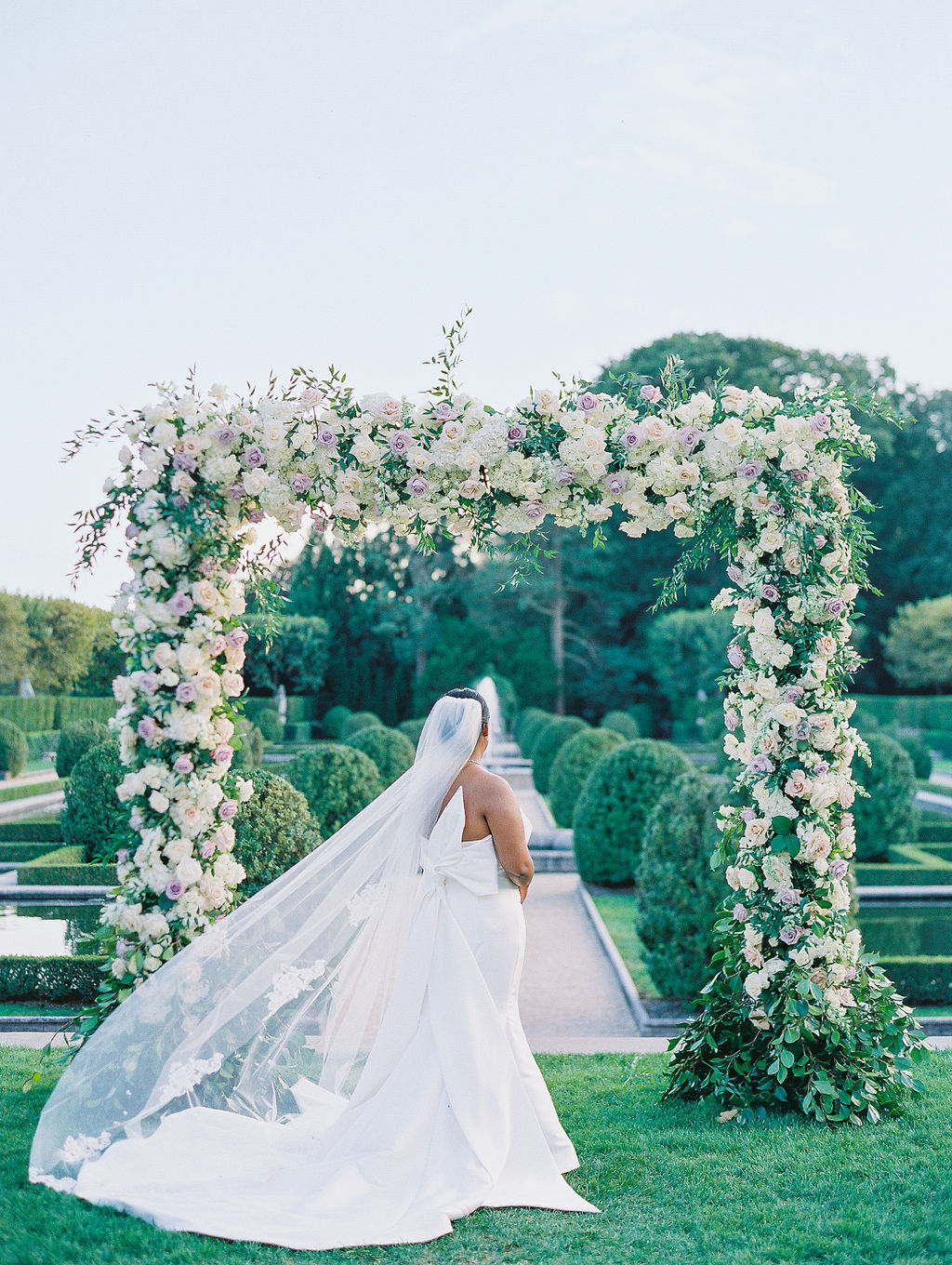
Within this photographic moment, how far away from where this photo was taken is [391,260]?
914cm

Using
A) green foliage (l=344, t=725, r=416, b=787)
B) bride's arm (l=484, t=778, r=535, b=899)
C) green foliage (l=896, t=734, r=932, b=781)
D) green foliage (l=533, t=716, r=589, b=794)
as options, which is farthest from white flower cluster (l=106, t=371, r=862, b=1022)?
green foliage (l=896, t=734, r=932, b=781)

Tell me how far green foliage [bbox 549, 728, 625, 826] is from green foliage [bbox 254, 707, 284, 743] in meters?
15.5

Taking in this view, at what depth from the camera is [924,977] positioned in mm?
7398

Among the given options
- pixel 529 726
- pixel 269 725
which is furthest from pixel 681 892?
pixel 269 725

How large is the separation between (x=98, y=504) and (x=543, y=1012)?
15.2 ft

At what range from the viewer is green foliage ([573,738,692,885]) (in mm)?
10836

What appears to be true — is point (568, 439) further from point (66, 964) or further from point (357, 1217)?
point (66, 964)

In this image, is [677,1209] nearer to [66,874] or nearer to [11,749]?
[66,874]

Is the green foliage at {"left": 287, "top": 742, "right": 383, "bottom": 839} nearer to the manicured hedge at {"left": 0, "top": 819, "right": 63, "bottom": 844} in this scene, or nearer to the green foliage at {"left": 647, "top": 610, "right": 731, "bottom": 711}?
the manicured hedge at {"left": 0, "top": 819, "right": 63, "bottom": 844}

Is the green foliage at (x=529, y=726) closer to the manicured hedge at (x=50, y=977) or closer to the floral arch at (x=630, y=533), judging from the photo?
the manicured hedge at (x=50, y=977)

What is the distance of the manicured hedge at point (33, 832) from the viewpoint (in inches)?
520

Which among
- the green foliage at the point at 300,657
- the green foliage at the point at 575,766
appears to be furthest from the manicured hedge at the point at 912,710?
the green foliage at the point at 575,766

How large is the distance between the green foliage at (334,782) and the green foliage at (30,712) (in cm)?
1265

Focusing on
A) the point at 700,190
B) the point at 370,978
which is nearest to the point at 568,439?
the point at 370,978
